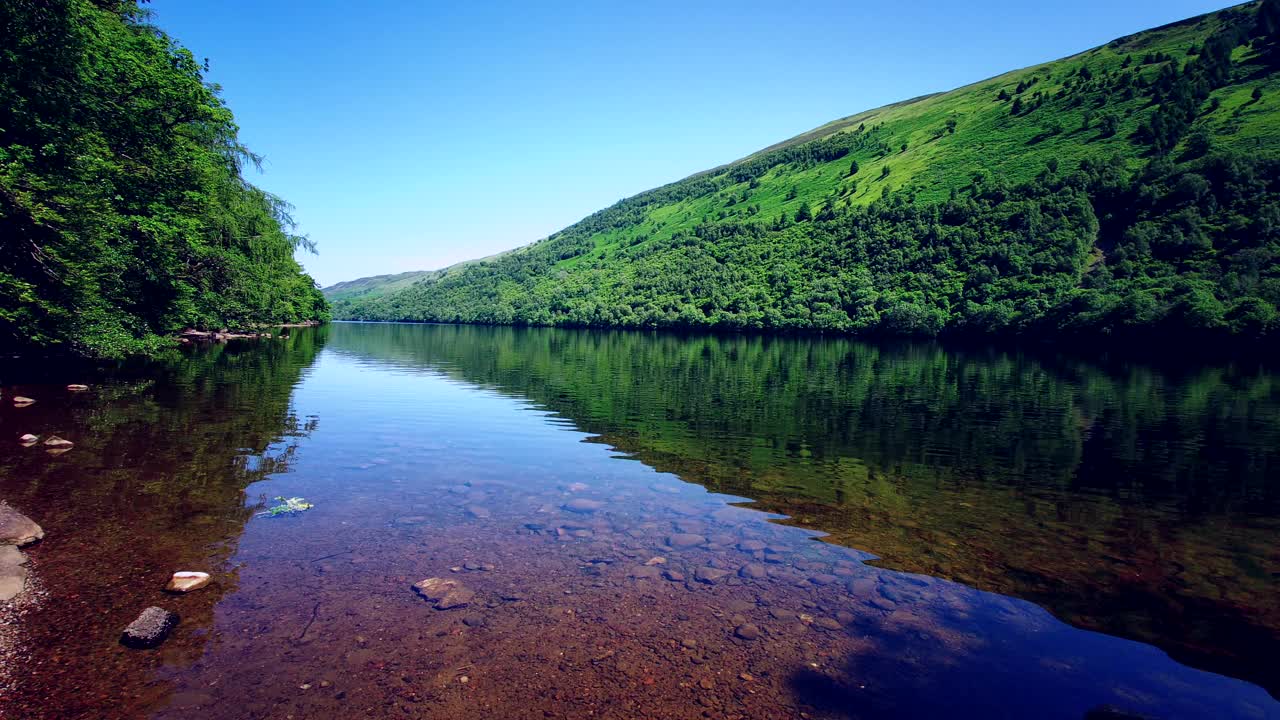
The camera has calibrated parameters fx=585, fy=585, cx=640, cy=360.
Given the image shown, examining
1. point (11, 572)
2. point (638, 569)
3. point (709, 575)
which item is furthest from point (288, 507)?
point (709, 575)

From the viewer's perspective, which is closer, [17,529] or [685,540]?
[17,529]

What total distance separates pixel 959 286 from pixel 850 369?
91.7 m

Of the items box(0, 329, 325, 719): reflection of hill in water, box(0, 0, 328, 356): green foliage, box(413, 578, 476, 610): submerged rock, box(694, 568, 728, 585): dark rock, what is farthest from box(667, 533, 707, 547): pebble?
box(0, 0, 328, 356): green foliage

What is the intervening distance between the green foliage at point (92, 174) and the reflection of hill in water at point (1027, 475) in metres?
21.0

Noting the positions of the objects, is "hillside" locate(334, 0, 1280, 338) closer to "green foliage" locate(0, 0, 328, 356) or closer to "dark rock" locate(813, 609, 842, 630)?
"dark rock" locate(813, 609, 842, 630)

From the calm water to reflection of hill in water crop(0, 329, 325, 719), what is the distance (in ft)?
0.23

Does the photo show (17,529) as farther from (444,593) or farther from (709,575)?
(709,575)

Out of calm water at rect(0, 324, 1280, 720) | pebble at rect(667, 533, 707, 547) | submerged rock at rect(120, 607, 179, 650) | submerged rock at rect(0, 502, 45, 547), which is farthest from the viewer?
pebble at rect(667, 533, 707, 547)

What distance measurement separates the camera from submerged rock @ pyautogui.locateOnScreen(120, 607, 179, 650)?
25.8 feet

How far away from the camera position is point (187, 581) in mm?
9703

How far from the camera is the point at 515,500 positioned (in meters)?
15.9

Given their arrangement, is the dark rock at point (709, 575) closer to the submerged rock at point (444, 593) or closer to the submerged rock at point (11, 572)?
the submerged rock at point (444, 593)

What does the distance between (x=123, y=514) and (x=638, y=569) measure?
1147cm

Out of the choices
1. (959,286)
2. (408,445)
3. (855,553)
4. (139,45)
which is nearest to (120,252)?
(139,45)
